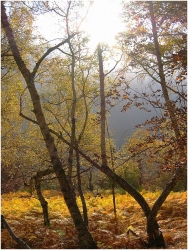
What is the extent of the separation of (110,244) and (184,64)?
17.2 ft

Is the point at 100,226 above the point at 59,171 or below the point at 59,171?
below

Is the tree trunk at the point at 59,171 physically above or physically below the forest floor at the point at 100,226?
above

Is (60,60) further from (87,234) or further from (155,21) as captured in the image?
(87,234)

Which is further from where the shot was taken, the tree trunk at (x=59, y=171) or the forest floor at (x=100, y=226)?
the forest floor at (x=100, y=226)

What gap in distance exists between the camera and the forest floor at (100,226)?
7145mm

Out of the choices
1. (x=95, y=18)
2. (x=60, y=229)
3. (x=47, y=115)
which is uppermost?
(x=95, y=18)

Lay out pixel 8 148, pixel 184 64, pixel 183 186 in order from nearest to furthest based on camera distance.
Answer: pixel 184 64 < pixel 8 148 < pixel 183 186

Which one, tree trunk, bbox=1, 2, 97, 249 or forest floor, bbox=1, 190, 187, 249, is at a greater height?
tree trunk, bbox=1, 2, 97, 249

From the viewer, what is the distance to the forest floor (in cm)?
714

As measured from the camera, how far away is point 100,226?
364 inches

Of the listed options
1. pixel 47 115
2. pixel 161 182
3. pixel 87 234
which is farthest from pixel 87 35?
pixel 161 182

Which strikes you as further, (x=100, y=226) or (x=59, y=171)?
(x=100, y=226)

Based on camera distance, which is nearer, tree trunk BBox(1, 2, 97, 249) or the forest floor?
tree trunk BBox(1, 2, 97, 249)

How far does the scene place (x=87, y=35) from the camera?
28.8 ft
